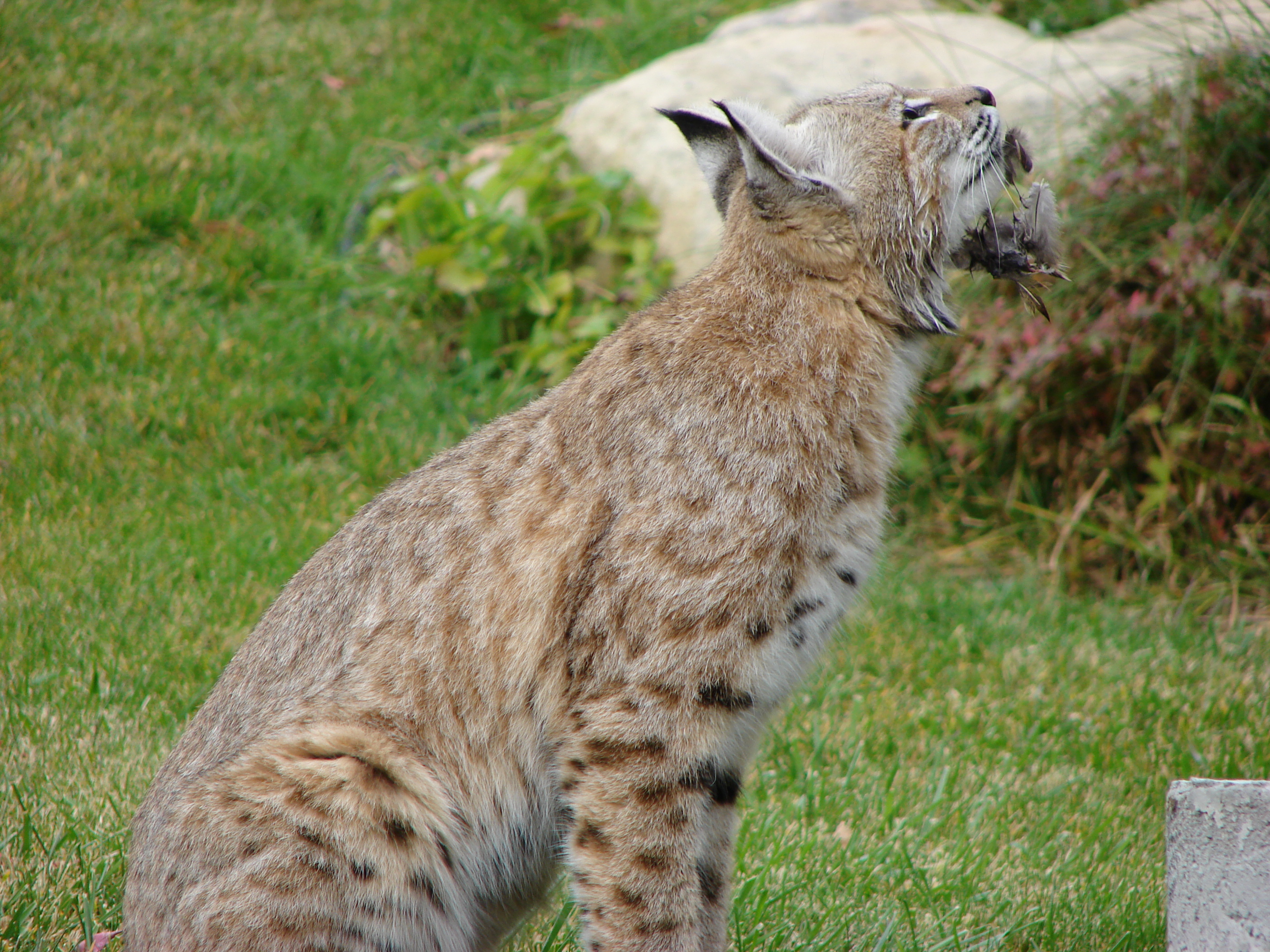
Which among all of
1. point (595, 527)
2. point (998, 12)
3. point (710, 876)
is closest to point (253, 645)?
point (595, 527)

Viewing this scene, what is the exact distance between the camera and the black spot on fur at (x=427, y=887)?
2.78 metres

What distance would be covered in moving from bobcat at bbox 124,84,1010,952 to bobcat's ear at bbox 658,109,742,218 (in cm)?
→ 1

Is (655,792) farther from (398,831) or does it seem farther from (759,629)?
(398,831)

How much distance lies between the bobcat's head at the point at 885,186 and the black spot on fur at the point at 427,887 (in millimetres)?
1807

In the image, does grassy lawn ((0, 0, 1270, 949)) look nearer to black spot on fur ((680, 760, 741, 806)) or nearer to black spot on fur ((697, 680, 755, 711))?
black spot on fur ((680, 760, 741, 806))

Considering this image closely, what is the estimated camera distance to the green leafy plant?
6996 mm

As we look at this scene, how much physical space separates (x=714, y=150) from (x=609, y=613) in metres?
1.45

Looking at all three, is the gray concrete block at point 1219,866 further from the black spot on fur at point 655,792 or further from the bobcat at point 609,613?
the black spot on fur at point 655,792

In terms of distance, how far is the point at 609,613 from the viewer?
2850mm

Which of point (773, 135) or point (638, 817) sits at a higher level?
point (773, 135)

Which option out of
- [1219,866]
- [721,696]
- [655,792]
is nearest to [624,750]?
[655,792]

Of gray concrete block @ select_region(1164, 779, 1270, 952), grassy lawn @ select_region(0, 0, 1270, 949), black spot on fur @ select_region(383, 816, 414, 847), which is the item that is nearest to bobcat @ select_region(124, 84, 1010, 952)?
black spot on fur @ select_region(383, 816, 414, 847)

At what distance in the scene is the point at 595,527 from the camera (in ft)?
9.73

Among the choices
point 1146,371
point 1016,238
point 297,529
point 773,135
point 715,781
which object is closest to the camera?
point 715,781
